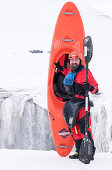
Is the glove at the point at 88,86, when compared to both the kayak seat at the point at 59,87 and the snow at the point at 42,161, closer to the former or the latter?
the snow at the point at 42,161

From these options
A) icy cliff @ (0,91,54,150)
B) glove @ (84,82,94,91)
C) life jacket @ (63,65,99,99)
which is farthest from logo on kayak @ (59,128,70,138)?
icy cliff @ (0,91,54,150)

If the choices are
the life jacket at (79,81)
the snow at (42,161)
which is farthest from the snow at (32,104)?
the life jacket at (79,81)

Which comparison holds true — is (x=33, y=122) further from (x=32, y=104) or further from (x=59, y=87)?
(x=59, y=87)

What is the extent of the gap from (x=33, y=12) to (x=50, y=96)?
17.7 m

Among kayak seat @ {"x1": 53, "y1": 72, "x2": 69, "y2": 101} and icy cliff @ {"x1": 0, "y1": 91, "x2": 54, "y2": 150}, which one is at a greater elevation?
kayak seat @ {"x1": 53, "y1": 72, "x2": 69, "y2": 101}

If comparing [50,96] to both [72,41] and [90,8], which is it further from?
[90,8]

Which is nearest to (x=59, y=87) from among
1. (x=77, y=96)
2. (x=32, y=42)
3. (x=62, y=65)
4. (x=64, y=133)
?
(x=62, y=65)

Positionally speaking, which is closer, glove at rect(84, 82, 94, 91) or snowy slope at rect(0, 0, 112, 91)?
glove at rect(84, 82, 94, 91)

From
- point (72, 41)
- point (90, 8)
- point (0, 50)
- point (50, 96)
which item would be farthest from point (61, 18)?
point (90, 8)

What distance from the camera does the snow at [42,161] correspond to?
285 cm

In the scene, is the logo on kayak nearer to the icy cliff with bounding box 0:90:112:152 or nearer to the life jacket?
the life jacket

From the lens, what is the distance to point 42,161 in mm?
3086

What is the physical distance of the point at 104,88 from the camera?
710cm

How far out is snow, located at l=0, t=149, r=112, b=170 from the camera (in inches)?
112
